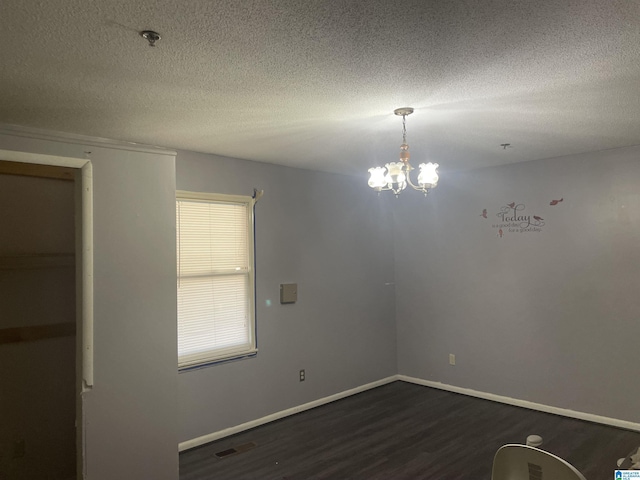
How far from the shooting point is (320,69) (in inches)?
86.0

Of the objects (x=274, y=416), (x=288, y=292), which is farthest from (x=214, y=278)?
(x=274, y=416)

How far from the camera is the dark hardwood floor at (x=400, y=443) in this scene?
3373 millimetres

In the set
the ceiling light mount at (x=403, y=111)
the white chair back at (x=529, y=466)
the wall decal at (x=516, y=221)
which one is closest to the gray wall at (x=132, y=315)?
the ceiling light mount at (x=403, y=111)

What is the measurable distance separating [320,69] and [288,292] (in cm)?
275

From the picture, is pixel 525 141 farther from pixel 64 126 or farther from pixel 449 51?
pixel 64 126

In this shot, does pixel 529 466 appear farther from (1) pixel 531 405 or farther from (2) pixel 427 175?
(1) pixel 531 405

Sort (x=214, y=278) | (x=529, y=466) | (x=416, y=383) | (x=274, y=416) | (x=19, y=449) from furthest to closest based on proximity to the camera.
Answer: (x=416, y=383)
(x=274, y=416)
(x=214, y=278)
(x=19, y=449)
(x=529, y=466)

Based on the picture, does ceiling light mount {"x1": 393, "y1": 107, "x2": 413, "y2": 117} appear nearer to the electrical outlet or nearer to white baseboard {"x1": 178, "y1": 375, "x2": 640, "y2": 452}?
white baseboard {"x1": 178, "y1": 375, "x2": 640, "y2": 452}

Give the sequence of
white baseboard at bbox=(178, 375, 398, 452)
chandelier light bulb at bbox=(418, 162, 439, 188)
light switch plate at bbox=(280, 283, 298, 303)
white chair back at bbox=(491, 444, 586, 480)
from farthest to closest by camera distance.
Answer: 1. light switch plate at bbox=(280, 283, 298, 303)
2. white baseboard at bbox=(178, 375, 398, 452)
3. chandelier light bulb at bbox=(418, 162, 439, 188)
4. white chair back at bbox=(491, 444, 586, 480)

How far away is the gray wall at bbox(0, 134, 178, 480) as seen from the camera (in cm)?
287

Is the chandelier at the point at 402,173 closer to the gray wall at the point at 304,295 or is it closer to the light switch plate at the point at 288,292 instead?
the gray wall at the point at 304,295

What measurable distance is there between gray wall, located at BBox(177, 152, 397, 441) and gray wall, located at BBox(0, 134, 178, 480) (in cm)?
67

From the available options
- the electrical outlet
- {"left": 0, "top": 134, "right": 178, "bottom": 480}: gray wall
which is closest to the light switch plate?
{"left": 0, "top": 134, "right": 178, "bottom": 480}: gray wall

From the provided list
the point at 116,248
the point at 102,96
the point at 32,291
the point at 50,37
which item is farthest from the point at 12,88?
the point at 32,291
